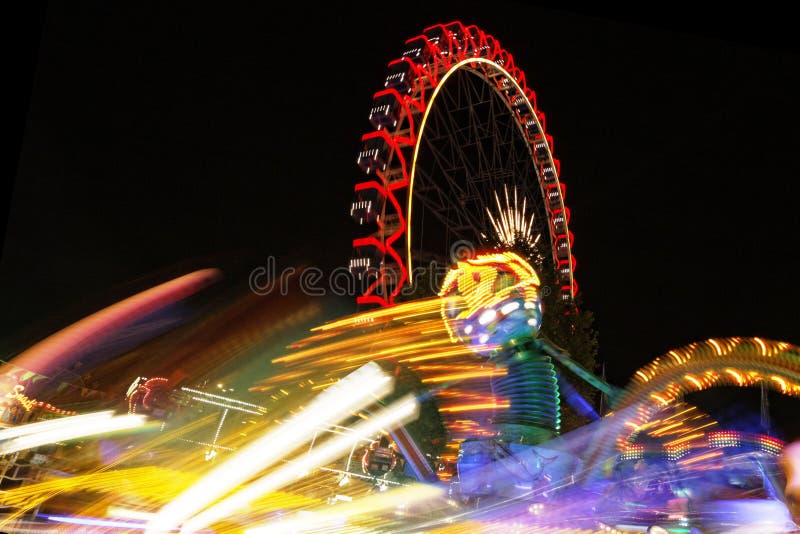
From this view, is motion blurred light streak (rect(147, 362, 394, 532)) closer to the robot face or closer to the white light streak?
the robot face

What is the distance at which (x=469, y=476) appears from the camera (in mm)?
4391

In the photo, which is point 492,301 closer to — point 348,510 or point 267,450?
point 348,510

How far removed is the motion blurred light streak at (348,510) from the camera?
436 cm

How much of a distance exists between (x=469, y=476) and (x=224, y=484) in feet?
6.62

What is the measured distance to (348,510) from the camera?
4691 millimetres

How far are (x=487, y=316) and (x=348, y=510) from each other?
1.75m

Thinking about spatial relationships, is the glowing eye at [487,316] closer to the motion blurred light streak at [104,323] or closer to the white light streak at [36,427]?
the white light streak at [36,427]

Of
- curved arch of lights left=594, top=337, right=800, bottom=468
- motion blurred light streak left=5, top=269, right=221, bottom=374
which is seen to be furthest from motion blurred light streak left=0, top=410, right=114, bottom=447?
curved arch of lights left=594, top=337, right=800, bottom=468

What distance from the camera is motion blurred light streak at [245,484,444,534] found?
4.36 meters

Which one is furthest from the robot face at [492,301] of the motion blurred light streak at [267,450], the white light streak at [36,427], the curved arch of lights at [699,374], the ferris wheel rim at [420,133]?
the ferris wheel rim at [420,133]

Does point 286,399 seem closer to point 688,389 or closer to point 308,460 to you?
point 308,460

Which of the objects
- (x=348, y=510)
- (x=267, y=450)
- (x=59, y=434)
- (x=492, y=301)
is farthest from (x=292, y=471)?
(x=492, y=301)

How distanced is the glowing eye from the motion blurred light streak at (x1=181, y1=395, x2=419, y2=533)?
1.47m

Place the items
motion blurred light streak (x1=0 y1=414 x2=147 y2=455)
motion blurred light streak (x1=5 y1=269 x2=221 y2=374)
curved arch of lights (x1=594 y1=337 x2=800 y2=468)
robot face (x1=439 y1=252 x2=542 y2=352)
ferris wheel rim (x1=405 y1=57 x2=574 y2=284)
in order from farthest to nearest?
1. ferris wheel rim (x1=405 y1=57 x2=574 y2=284)
2. motion blurred light streak (x1=5 y1=269 x2=221 y2=374)
3. motion blurred light streak (x1=0 y1=414 x2=147 y2=455)
4. robot face (x1=439 y1=252 x2=542 y2=352)
5. curved arch of lights (x1=594 y1=337 x2=800 y2=468)
